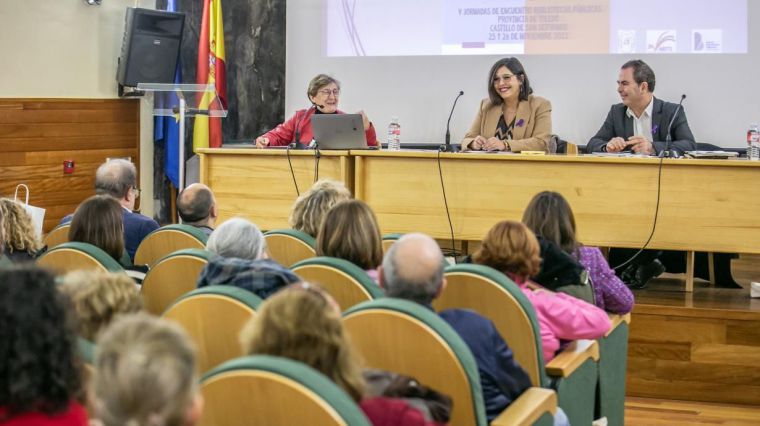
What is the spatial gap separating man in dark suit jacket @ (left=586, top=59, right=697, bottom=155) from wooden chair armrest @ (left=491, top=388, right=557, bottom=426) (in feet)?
11.3

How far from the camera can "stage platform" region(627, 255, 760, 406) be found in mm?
4504

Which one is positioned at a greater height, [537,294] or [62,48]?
[62,48]

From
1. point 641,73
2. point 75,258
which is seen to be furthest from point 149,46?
point 75,258

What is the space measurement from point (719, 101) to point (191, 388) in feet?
20.7

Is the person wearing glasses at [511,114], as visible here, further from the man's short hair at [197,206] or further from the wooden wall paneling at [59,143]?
the wooden wall paneling at [59,143]

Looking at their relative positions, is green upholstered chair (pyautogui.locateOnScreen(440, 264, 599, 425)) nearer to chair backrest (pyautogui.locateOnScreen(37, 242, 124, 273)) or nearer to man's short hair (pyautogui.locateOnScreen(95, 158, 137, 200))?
chair backrest (pyautogui.locateOnScreen(37, 242, 124, 273))

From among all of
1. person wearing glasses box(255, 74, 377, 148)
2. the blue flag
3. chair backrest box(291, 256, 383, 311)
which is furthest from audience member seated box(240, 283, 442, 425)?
the blue flag

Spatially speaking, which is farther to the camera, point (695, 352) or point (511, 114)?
point (511, 114)

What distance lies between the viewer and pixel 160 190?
8.37m

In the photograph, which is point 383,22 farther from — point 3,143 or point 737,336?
point 737,336

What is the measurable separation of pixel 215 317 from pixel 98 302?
0.99 feet

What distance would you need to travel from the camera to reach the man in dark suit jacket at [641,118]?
19.6 ft

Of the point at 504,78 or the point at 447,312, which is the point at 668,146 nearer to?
the point at 504,78

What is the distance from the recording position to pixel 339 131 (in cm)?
578
